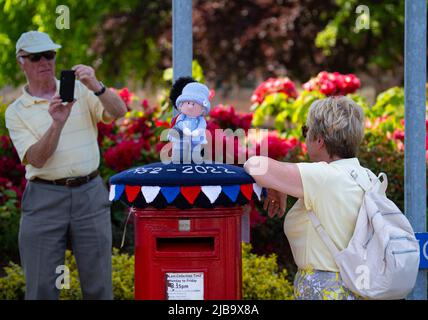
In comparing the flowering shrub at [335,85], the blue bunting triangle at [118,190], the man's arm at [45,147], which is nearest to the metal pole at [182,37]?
the man's arm at [45,147]

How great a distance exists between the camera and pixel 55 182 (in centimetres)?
450

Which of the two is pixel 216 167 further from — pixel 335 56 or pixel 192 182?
pixel 335 56

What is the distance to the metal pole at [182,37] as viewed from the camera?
172 inches

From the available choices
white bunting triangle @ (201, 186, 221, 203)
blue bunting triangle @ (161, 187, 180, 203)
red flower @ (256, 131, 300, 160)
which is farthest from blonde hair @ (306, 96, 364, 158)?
red flower @ (256, 131, 300, 160)

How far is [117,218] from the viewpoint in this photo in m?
6.33

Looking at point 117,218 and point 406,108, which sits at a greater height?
point 406,108

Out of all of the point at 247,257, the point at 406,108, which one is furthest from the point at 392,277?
the point at 247,257

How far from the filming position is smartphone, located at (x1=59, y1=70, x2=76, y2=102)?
4266 millimetres

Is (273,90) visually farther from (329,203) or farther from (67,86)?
(329,203)

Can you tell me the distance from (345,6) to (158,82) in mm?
4115

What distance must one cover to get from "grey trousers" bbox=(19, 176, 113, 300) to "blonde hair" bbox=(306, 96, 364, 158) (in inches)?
64.8

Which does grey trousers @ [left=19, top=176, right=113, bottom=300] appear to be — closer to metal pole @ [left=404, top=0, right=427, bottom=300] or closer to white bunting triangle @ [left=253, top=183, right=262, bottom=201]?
white bunting triangle @ [left=253, top=183, right=262, bottom=201]

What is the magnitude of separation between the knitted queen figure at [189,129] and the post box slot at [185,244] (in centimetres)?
34

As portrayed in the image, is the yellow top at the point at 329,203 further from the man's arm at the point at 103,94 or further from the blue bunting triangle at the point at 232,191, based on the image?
the man's arm at the point at 103,94
